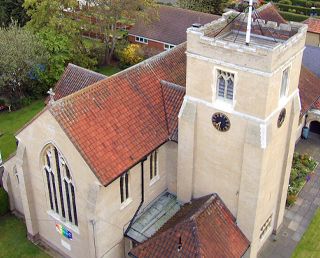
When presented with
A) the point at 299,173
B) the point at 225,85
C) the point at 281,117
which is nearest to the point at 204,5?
the point at 299,173

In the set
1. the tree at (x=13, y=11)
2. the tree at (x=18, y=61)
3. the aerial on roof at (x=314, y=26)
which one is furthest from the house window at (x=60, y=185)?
the aerial on roof at (x=314, y=26)

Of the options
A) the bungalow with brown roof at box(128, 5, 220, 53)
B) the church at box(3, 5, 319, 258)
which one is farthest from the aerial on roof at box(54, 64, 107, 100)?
the bungalow with brown roof at box(128, 5, 220, 53)

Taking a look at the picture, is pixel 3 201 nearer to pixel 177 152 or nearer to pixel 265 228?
pixel 177 152

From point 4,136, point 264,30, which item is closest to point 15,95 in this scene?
point 4,136

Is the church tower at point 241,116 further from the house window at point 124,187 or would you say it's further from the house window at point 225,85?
the house window at point 124,187

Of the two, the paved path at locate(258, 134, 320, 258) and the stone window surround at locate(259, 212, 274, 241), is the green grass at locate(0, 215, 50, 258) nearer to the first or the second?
the stone window surround at locate(259, 212, 274, 241)
